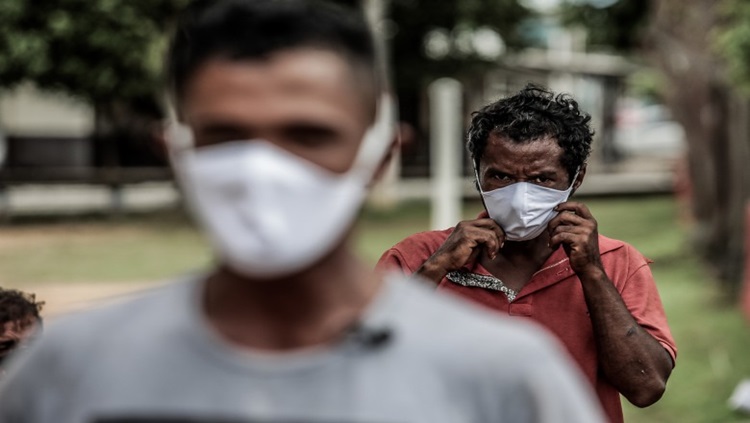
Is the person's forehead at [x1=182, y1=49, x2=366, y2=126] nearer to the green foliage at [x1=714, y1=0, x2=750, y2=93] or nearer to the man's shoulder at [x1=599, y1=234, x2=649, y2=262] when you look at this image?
the man's shoulder at [x1=599, y1=234, x2=649, y2=262]

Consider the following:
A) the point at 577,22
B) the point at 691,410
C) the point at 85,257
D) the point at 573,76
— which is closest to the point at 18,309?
the point at 691,410

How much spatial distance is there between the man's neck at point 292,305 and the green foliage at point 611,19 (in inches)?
685

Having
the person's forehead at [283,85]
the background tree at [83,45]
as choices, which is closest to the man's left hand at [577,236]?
the person's forehead at [283,85]

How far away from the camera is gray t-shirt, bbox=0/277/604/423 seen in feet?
5.23

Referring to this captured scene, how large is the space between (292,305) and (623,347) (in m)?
1.52

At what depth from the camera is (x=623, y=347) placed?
3.03 metres

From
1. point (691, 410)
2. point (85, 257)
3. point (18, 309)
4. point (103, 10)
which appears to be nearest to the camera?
point (18, 309)

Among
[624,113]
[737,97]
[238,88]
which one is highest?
[238,88]

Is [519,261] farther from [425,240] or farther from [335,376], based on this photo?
[335,376]

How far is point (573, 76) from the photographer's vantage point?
42281 millimetres

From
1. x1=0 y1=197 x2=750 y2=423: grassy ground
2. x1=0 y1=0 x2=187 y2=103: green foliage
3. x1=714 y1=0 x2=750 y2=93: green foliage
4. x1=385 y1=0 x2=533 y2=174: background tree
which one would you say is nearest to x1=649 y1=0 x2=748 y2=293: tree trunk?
x1=0 y1=197 x2=750 y2=423: grassy ground

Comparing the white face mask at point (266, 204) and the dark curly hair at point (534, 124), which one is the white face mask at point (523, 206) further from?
the white face mask at point (266, 204)

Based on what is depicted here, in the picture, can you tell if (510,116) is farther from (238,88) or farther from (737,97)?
(737,97)

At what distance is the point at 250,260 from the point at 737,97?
1231 cm
